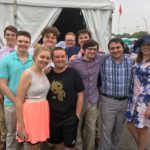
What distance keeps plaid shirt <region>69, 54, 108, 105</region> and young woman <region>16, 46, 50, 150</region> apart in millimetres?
959

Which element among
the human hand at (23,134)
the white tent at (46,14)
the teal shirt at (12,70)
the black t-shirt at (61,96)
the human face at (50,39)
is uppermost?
the white tent at (46,14)

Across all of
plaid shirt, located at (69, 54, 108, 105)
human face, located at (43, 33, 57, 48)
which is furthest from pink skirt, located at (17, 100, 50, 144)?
human face, located at (43, 33, 57, 48)

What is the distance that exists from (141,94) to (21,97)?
1.80 m

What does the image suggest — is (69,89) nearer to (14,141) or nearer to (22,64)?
(22,64)

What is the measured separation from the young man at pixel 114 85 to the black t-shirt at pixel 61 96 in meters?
0.76

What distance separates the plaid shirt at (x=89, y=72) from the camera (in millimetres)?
4633

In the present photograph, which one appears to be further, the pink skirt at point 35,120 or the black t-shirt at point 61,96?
the black t-shirt at point 61,96

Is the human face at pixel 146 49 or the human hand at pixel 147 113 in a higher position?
the human face at pixel 146 49

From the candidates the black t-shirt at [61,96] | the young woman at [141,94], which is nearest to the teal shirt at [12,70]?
the black t-shirt at [61,96]

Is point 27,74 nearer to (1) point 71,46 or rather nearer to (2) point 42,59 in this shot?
(2) point 42,59

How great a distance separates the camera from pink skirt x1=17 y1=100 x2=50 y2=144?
12.0ft

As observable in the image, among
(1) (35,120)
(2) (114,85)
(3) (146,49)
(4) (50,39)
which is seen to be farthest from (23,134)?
(3) (146,49)

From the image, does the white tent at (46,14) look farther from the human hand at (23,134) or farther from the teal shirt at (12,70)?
the human hand at (23,134)

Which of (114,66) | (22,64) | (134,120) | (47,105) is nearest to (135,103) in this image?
(134,120)
